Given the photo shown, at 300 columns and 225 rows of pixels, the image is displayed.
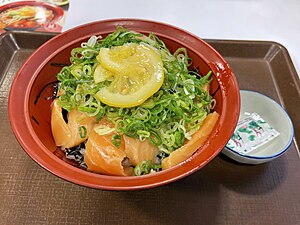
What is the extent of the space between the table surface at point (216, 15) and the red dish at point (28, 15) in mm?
120

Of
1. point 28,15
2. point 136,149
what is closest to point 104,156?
point 136,149

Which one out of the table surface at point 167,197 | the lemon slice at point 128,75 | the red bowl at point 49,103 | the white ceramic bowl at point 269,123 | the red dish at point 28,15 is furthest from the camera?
the red dish at point 28,15

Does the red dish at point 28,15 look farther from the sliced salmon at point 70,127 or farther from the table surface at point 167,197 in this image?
the sliced salmon at point 70,127

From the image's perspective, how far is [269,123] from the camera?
5.02 ft

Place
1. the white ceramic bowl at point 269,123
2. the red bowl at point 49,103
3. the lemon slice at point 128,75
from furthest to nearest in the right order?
the white ceramic bowl at point 269,123
the lemon slice at point 128,75
the red bowl at point 49,103

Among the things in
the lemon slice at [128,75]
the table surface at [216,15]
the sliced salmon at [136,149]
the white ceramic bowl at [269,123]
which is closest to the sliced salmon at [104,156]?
the sliced salmon at [136,149]

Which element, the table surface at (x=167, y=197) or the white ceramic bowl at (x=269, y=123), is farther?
the white ceramic bowl at (x=269, y=123)

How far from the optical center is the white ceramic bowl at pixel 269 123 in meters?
1.30

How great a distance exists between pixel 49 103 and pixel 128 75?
44 cm

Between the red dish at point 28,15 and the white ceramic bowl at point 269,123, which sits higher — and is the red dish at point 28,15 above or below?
below

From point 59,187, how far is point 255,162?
0.86 meters

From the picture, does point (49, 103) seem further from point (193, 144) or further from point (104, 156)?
point (193, 144)

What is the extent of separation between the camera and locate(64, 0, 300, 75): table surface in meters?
2.14

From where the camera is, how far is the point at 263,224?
3.87ft
